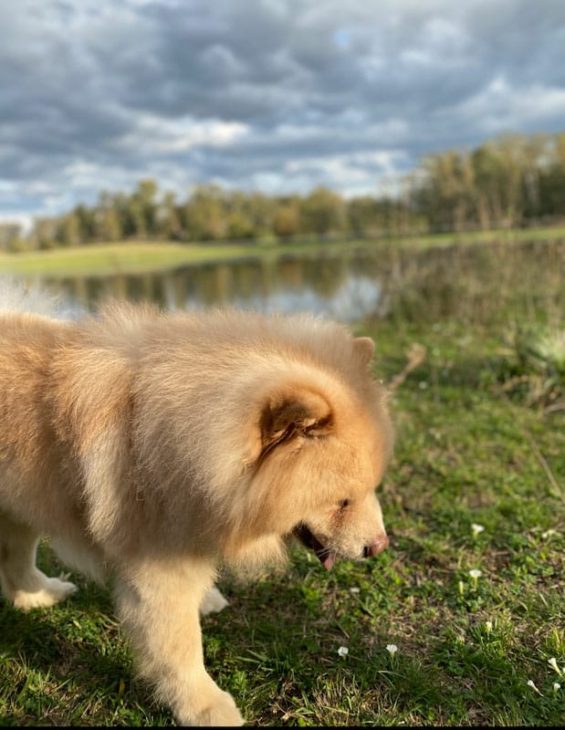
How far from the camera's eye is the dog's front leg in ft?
7.39

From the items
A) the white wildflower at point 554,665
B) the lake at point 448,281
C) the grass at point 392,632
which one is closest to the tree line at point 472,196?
the lake at point 448,281

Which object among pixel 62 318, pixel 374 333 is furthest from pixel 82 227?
pixel 62 318

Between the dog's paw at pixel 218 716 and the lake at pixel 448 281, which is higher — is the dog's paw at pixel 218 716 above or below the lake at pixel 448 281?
below

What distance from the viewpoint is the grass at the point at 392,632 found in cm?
243

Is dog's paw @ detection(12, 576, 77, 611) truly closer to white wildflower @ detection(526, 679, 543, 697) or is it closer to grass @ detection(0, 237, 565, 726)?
grass @ detection(0, 237, 565, 726)

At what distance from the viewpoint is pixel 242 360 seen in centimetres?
211

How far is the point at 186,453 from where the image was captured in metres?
2.02

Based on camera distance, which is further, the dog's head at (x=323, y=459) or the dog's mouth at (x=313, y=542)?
the dog's mouth at (x=313, y=542)

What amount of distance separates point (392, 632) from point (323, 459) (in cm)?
137

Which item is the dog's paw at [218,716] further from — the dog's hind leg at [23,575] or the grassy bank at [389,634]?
the dog's hind leg at [23,575]

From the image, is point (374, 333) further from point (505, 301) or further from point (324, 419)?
point (324, 419)

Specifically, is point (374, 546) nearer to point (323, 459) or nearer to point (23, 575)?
point (323, 459)

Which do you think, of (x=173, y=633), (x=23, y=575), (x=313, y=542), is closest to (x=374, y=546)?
(x=313, y=542)

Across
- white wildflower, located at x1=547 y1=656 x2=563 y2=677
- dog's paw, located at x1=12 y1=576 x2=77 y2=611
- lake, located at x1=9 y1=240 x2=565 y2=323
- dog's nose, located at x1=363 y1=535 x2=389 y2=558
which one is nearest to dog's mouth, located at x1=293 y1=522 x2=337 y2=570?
dog's nose, located at x1=363 y1=535 x2=389 y2=558
